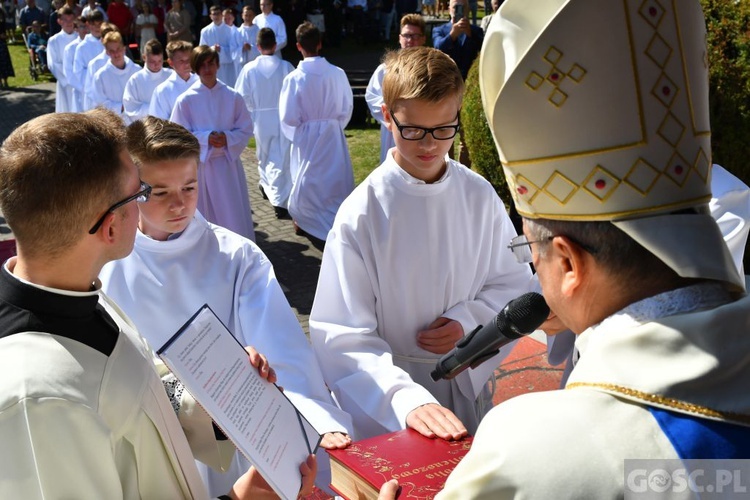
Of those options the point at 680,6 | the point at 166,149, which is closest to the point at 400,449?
the point at 680,6

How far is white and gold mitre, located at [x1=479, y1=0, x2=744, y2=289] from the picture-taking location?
1.36m

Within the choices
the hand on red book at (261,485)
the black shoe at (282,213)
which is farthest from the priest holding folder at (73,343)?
the black shoe at (282,213)

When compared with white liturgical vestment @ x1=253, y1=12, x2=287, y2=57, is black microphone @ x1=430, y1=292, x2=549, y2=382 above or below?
above

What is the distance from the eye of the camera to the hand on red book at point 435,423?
221 centimetres

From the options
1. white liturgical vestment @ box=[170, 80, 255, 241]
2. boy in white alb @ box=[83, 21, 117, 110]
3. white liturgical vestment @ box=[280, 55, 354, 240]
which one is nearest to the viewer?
white liturgical vestment @ box=[170, 80, 255, 241]

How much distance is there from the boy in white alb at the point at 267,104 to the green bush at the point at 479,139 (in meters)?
3.40

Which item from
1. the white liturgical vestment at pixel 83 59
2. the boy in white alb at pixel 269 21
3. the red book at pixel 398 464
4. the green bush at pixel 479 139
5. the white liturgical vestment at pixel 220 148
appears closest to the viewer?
the red book at pixel 398 464

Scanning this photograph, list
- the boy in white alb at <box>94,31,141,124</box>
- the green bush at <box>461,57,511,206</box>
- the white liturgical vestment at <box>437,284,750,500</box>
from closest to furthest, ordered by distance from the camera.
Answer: the white liturgical vestment at <box>437,284,750,500</box> < the green bush at <box>461,57,511,206</box> < the boy in white alb at <box>94,31,141,124</box>

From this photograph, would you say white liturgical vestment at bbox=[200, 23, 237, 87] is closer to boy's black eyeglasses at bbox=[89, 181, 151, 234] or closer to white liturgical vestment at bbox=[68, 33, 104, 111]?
white liturgical vestment at bbox=[68, 33, 104, 111]

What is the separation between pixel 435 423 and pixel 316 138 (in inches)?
276

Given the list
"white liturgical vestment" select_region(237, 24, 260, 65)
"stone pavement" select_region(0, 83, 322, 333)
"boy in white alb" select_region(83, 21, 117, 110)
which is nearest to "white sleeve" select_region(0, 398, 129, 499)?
"stone pavement" select_region(0, 83, 322, 333)

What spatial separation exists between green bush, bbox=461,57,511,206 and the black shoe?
117 inches

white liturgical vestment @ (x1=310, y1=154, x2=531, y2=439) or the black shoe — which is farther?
the black shoe

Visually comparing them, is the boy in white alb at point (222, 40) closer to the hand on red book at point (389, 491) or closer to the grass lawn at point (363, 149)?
the grass lawn at point (363, 149)
